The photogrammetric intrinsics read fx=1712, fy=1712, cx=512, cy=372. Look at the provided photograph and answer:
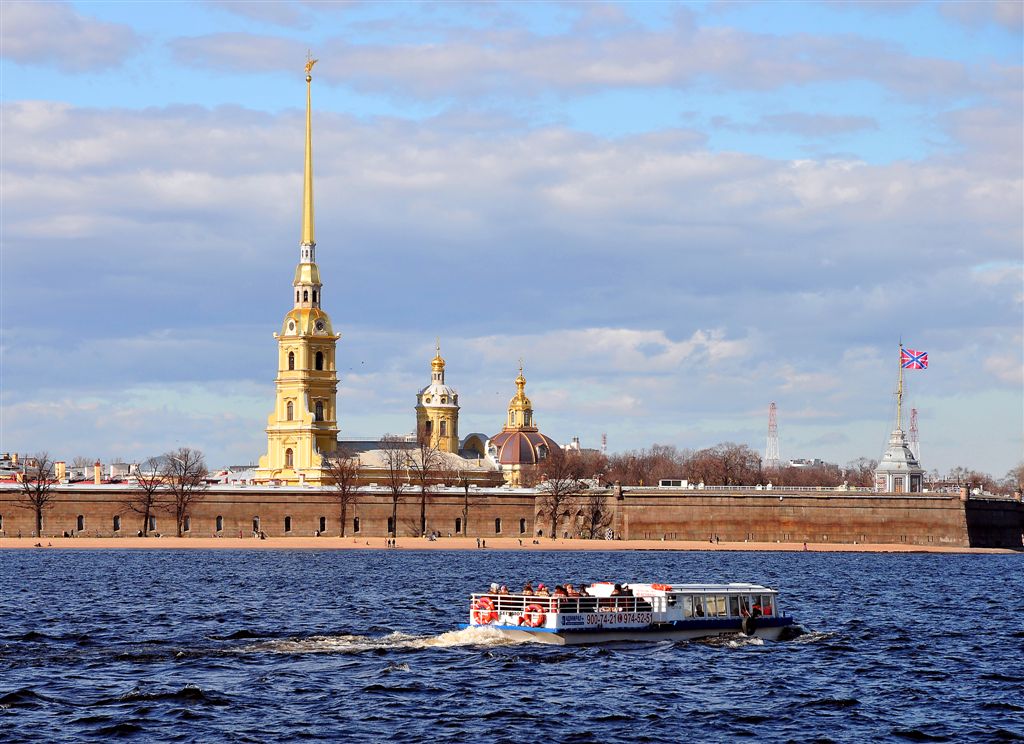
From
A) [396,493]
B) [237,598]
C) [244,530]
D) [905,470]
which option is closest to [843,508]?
[905,470]

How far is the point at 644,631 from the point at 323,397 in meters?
125

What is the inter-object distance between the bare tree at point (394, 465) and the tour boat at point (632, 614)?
88.6 m

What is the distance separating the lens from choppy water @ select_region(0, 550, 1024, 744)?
130 feet

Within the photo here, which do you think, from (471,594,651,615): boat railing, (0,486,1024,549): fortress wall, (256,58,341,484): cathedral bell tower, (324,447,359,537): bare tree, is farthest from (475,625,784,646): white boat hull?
(256,58,341,484): cathedral bell tower

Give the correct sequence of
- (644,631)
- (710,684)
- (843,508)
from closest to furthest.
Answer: (710,684), (644,631), (843,508)

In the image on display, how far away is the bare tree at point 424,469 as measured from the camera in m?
148

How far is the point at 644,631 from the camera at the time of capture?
5406cm

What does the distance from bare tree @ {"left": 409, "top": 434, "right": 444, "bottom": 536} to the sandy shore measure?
11.4 ft

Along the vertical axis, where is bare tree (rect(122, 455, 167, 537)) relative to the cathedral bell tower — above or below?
below

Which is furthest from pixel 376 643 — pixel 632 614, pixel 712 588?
pixel 712 588

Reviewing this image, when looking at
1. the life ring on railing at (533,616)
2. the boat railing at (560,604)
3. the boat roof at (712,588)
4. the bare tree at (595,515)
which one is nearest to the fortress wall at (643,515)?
the bare tree at (595,515)

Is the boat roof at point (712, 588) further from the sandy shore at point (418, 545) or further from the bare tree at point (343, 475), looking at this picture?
the bare tree at point (343, 475)

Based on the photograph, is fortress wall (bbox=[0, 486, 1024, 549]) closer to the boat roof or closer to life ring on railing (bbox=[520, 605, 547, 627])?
the boat roof

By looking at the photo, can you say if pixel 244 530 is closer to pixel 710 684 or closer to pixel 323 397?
pixel 323 397
